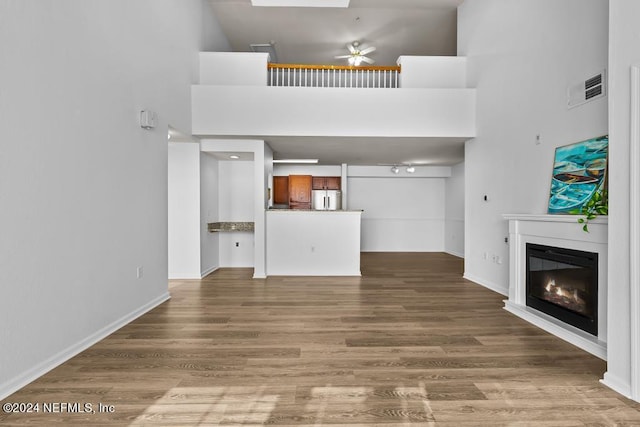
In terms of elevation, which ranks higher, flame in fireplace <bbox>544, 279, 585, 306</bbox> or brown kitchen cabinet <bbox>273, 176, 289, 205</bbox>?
brown kitchen cabinet <bbox>273, 176, 289, 205</bbox>

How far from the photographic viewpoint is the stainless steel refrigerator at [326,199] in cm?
868

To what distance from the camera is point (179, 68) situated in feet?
16.5

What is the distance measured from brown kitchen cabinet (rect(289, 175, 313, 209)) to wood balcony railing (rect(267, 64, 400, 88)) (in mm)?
3518

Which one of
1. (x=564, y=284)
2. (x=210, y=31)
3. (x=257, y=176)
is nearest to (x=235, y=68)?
(x=210, y=31)

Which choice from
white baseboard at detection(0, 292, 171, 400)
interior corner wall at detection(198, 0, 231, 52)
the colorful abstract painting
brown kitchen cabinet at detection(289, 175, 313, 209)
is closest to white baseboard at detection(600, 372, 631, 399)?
the colorful abstract painting

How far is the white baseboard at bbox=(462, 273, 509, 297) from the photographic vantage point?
487 cm

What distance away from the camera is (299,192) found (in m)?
9.53

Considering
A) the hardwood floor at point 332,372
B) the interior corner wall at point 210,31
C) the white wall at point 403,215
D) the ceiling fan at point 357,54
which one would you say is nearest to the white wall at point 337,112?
the interior corner wall at point 210,31

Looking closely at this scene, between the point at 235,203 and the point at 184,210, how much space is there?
52.5 inches

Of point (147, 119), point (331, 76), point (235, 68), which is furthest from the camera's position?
point (331, 76)

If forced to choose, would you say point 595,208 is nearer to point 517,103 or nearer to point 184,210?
point 517,103

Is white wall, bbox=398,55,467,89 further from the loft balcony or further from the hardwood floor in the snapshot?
the hardwood floor

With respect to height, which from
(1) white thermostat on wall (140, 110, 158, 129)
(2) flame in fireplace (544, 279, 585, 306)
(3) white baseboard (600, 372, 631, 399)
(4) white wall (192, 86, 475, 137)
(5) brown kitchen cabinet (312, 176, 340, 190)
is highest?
(4) white wall (192, 86, 475, 137)

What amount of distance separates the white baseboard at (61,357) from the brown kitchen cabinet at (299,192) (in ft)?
19.2
